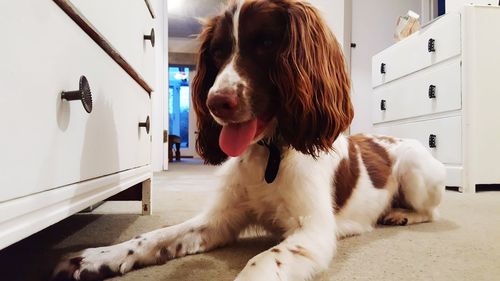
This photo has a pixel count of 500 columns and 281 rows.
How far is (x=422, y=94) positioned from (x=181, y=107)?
9475 millimetres

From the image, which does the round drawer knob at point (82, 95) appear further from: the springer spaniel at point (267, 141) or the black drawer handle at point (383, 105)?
the black drawer handle at point (383, 105)

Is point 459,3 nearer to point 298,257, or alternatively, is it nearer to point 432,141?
point 432,141

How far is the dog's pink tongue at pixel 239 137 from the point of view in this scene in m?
1.15

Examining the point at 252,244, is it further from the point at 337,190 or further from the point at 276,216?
the point at 337,190

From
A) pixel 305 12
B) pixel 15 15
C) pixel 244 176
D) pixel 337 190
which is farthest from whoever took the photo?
pixel 337 190

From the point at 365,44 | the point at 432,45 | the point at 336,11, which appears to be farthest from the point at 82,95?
the point at 365,44

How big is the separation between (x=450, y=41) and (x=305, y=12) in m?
2.41

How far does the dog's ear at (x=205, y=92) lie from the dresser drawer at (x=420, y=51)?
2.40 meters

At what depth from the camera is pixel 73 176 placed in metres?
0.91

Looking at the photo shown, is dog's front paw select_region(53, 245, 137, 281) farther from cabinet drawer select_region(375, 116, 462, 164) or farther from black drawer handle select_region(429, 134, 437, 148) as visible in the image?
black drawer handle select_region(429, 134, 437, 148)

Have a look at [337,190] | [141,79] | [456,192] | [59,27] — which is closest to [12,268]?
[59,27]

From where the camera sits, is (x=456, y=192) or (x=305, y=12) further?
(x=456, y=192)

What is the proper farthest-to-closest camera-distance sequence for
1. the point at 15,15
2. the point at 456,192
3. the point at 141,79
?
the point at 456,192 → the point at 141,79 → the point at 15,15

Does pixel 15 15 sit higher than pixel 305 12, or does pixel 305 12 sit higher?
pixel 305 12
